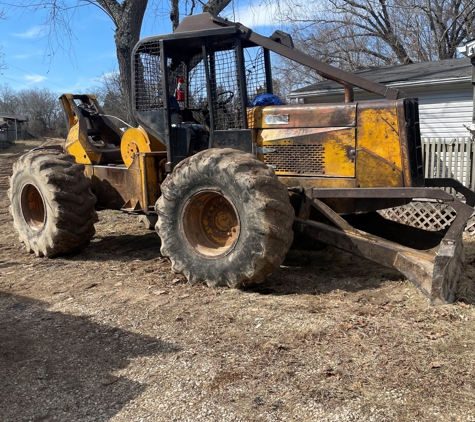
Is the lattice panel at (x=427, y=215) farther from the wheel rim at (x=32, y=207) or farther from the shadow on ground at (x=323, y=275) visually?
the wheel rim at (x=32, y=207)

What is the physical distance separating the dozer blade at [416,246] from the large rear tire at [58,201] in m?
2.89

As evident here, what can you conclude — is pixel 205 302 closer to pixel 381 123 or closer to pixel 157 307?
pixel 157 307

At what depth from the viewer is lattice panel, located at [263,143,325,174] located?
18.0 feet

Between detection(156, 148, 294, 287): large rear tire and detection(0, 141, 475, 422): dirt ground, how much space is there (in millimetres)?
268

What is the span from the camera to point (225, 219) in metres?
5.64

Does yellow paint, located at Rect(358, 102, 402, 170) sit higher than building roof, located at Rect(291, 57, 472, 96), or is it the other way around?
building roof, located at Rect(291, 57, 472, 96)

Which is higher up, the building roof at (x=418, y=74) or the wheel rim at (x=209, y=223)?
the building roof at (x=418, y=74)

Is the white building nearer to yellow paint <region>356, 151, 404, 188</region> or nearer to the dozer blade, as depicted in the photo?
the dozer blade

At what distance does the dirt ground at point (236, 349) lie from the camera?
10.2 ft

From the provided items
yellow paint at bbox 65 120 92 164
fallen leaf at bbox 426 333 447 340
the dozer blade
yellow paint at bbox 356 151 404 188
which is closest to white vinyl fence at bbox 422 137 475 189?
the dozer blade

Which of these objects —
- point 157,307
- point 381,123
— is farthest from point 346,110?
point 157,307

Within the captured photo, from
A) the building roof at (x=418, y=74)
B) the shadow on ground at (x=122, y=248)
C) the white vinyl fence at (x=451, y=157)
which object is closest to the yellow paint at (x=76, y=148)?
the shadow on ground at (x=122, y=248)

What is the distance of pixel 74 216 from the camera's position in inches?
259

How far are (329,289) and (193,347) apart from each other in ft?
5.97
